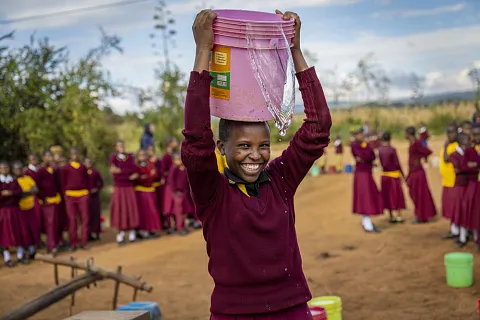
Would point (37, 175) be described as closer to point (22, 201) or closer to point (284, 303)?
point (22, 201)

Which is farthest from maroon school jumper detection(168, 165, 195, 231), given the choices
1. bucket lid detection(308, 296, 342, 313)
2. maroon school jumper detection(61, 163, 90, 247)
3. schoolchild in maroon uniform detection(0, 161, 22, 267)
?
bucket lid detection(308, 296, 342, 313)

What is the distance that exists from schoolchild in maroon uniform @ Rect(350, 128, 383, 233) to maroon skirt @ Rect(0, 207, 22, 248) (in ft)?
19.8

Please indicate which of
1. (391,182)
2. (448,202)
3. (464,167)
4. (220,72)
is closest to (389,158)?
(391,182)

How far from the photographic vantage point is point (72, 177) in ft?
39.0

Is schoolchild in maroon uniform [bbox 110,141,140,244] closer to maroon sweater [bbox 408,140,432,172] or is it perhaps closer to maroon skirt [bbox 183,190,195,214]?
maroon skirt [bbox 183,190,195,214]

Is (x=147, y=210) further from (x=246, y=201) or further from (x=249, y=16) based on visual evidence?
(x=249, y=16)

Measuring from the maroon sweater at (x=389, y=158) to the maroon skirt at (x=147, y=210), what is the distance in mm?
4579

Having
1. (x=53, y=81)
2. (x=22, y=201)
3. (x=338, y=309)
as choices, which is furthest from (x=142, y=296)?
(x=53, y=81)

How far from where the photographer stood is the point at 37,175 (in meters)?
11.6

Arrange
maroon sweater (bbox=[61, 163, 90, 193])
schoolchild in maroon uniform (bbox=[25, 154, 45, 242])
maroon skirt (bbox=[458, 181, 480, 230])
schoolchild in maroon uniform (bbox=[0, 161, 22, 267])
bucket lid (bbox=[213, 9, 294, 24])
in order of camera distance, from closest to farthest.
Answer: bucket lid (bbox=[213, 9, 294, 24])
maroon skirt (bbox=[458, 181, 480, 230])
schoolchild in maroon uniform (bbox=[0, 161, 22, 267])
schoolchild in maroon uniform (bbox=[25, 154, 45, 242])
maroon sweater (bbox=[61, 163, 90, 193])

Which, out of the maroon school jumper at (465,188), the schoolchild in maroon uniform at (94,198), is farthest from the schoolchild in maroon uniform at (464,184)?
the schoolchild in maroon uniform at (94,198)

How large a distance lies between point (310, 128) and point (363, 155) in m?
8.98

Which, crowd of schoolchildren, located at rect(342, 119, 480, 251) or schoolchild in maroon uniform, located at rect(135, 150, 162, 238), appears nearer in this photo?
crowd of schoolchildren, located at rect(342, 119, 480, 251)

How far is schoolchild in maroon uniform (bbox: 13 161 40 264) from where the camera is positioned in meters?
10.9
